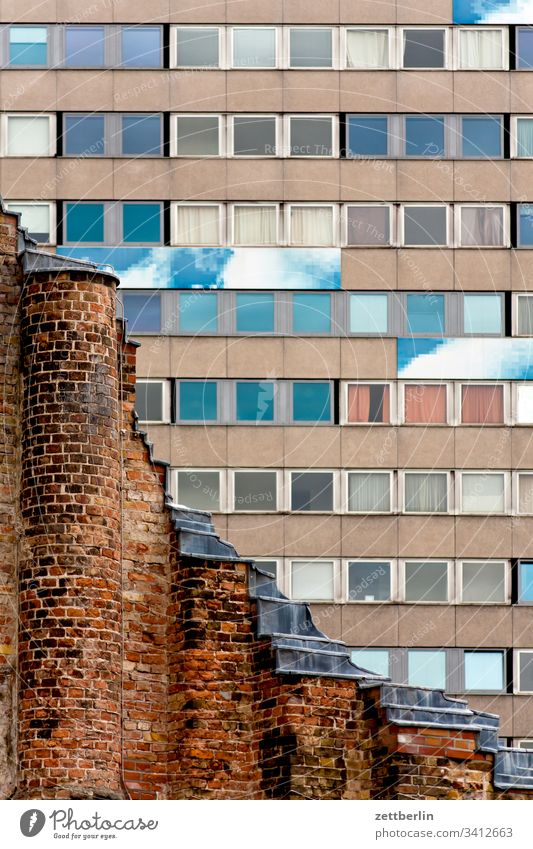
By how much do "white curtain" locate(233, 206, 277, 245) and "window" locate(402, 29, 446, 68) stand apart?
6496 mm

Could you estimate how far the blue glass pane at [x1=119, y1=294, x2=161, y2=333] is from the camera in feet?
278

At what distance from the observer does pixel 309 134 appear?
86.2 meters

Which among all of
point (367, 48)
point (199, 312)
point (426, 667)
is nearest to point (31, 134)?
point (199, 312)

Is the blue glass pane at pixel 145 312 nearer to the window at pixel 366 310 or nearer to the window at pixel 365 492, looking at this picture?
the window at pixel 366 310

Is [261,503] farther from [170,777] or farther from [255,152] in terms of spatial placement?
[170,777]

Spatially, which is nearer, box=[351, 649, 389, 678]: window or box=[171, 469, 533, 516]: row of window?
box=[351, 649, 389, 678]: window

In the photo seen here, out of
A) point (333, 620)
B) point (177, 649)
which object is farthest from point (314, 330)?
point (177, 649)

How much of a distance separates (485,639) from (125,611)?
42.9 m

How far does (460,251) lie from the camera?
86.7m

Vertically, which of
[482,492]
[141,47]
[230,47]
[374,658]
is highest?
[141,47]

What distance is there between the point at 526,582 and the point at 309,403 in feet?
28.5

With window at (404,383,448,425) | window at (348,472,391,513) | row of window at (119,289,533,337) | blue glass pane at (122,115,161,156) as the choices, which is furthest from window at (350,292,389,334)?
blue glass pane at (122,115,161,156)

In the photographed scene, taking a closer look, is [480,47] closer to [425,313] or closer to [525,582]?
[425,313]

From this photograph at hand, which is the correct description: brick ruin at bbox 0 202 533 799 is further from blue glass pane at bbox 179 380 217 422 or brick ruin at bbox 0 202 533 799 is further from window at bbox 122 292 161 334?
window at bbox 122 292 161 334
